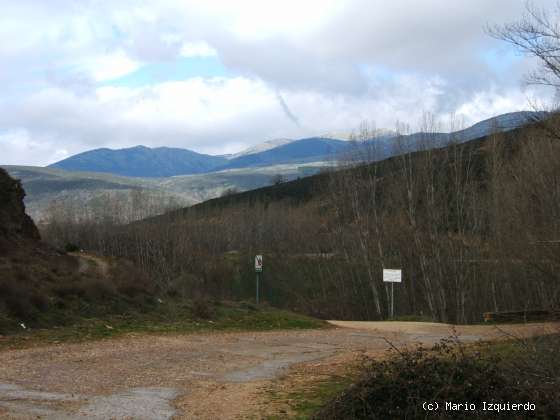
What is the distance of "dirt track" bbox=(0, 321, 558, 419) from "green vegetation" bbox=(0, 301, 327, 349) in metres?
0.92

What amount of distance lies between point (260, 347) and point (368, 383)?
10.2m

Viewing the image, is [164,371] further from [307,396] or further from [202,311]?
[202,311]

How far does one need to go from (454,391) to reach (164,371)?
22.8 ft

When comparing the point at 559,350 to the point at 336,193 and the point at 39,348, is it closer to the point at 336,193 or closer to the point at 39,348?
the point at 39,348

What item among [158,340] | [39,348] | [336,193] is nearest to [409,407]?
[39,348]

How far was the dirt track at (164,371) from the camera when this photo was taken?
8.83 metres

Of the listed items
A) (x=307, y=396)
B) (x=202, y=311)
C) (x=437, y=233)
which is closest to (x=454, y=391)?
(x=307, y=396)

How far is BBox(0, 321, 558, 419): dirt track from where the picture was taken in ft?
29.0

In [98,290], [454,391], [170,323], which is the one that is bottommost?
[170,323]

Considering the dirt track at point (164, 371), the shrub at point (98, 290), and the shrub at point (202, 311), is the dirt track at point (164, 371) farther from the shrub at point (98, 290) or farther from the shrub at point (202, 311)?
the shrub at point (98, 290)

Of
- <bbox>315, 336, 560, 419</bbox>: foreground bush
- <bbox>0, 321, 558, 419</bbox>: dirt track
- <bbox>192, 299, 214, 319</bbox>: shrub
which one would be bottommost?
<bbox>192, 299, 214, 319</bbox>: shrub

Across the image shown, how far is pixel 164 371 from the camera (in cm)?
1241

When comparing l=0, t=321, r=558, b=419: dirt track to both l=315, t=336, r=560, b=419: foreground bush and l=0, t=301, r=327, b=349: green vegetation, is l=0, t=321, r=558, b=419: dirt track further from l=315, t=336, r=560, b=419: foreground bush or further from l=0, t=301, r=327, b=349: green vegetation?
l=315, t=336, r=560, b=419: foreground bush

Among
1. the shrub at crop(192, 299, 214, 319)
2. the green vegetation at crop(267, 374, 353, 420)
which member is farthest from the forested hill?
the green vegetation at crop(267, 374, 353, 420)
